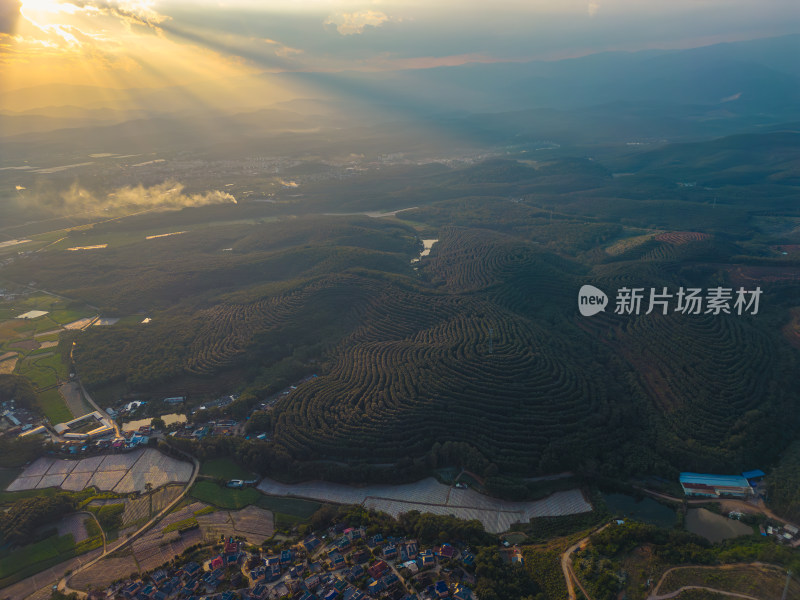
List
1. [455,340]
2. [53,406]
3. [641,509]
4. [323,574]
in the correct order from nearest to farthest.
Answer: [323,574]
[641,509]
[53,406]
[455,340]

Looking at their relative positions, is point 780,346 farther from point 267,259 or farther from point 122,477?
point 267,259

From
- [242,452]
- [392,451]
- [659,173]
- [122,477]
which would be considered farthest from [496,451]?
[659,173]

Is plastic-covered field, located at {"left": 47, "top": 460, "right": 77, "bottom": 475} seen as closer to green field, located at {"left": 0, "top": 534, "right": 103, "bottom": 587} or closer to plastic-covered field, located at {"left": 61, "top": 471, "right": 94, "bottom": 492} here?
plastic-covered field, located at {"left": 61, "top": 471, "right": 94, "bottom": 492}

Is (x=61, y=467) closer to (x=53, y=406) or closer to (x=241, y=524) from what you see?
(x=53, y=406)

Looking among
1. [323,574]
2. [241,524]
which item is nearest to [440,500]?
[323,574]

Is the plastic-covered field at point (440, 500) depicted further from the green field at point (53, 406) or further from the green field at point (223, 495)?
the green field at point (53, 406)

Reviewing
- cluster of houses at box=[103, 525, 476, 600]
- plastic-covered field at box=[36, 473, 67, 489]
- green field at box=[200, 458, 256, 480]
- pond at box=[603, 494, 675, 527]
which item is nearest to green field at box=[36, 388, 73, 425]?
plastic-covered field at box=[36, 473, 67, 489]

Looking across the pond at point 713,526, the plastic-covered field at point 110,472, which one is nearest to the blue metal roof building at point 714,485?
the pond at point 713,526
